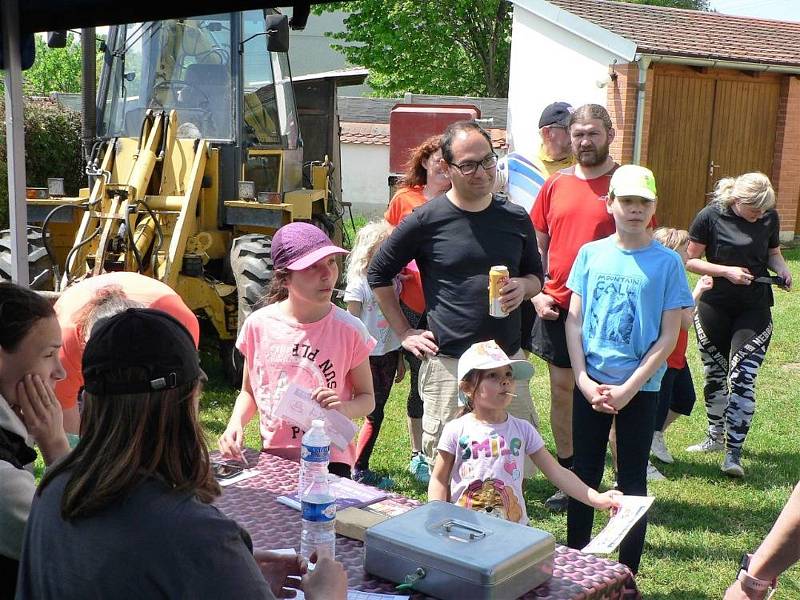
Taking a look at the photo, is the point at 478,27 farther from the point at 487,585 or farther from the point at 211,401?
the point at 487,585

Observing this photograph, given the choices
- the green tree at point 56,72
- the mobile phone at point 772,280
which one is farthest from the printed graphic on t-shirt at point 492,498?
the green tree at point 56,72

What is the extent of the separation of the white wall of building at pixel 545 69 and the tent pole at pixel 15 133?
13.5 meters

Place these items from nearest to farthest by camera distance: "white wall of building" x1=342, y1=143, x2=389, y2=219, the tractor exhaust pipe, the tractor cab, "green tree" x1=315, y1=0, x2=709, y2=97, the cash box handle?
the cash box handle, the tractor exhaust pipe, the tractor cab, "white wall of building" x1=342, y1=143, x2=389, y2=219, "green tree" x1=315, y1=0, x2=709, y2=97

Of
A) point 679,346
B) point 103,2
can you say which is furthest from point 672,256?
point 103,2

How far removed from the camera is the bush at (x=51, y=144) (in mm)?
14039

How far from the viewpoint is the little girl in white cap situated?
3.22 meters

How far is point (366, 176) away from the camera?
21.8m

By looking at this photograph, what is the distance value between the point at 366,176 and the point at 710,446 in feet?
54.4

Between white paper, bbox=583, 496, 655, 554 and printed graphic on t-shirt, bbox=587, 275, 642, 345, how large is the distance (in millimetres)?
1165

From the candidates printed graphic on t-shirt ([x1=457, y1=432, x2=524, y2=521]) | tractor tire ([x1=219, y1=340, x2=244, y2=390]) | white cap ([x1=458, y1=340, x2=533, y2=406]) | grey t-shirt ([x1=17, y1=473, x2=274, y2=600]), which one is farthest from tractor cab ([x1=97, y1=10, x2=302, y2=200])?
grey t-shirt ([x1=17, y1=473, x2=274, y2=600])

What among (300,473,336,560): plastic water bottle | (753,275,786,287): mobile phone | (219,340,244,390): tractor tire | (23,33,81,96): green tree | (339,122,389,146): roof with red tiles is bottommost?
(219,340,244,390): tractor tire

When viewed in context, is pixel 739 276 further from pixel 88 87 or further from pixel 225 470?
pixel 88 87

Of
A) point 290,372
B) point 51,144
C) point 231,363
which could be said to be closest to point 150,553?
point 290,372

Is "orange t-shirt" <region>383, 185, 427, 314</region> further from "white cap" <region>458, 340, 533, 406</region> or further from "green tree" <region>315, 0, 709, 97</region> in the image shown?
"green tree" <region>315, 0, 709, 97</region>
